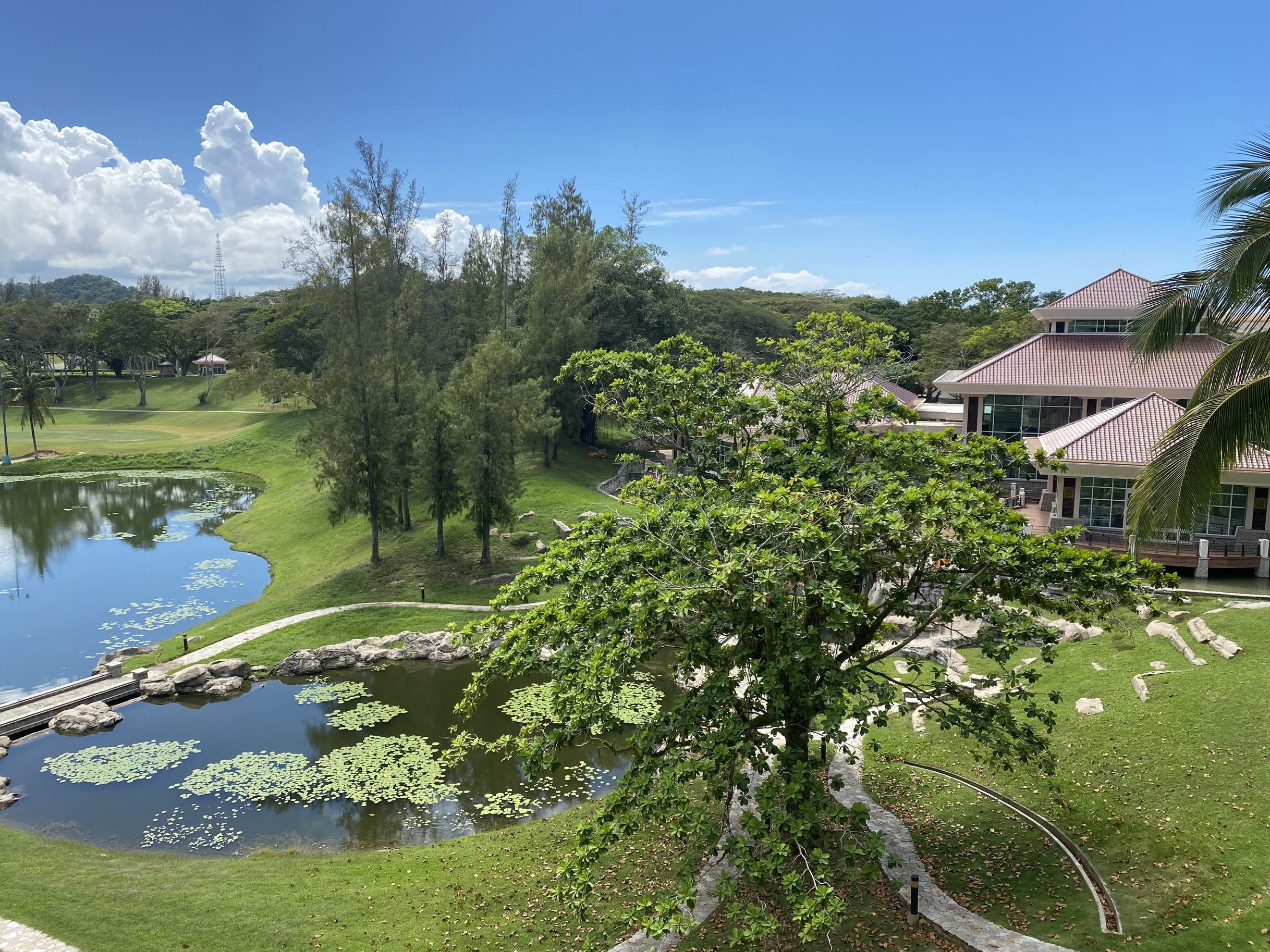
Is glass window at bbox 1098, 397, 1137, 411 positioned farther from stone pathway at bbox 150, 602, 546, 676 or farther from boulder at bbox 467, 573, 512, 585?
boulder at bbox 467, 573, 512, 585

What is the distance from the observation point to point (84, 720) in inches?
767

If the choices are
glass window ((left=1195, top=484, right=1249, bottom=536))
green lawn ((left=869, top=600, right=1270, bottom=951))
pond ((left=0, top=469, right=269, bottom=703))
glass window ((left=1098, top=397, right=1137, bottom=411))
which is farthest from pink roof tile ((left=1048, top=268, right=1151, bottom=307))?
pond ((left=0, top=469, right=269, bottom=703))

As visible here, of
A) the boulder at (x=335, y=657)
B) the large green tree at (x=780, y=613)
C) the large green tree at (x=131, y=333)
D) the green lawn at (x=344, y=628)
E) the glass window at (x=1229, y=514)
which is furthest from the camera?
the large green tree at (x=131, y=333)

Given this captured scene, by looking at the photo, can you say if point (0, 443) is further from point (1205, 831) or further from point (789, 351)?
point (1205, 831)

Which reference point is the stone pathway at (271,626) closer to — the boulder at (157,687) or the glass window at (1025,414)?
the boulder at (157,687)

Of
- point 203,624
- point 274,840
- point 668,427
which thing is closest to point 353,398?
point 203,624

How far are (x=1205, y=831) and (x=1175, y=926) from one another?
2074mm

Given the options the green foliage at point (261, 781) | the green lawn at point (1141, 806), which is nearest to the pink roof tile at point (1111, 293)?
the green lawn at point (1141, 806)

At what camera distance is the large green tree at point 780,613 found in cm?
834

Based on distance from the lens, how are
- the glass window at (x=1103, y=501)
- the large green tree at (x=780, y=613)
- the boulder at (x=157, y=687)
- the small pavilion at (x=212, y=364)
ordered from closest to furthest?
the large green tree at (x=780, y=613)
the boulder at (x=157, y=687)
the glass window at (x=1103, y=501)
the small pavilion at (x=212, y=364)

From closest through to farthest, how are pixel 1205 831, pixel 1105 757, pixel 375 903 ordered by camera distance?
pixel 1205 831, pixel 375 903, pixel 1105 757

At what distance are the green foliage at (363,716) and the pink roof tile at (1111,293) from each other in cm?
2770

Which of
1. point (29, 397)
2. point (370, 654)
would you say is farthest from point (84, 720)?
point (29, 397)

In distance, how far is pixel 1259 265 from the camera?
396 inches
